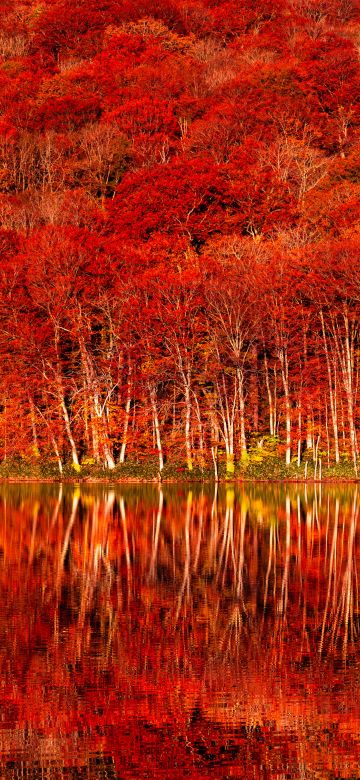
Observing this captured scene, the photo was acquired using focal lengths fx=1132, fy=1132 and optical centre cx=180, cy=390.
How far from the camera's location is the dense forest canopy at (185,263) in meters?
50.9

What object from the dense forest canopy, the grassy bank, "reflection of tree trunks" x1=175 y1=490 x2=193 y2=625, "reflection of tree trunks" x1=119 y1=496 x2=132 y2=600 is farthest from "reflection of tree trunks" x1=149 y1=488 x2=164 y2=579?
the dense forest canopy

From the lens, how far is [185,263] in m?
57.0

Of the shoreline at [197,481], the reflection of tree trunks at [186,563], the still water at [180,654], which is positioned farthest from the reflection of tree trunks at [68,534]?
the shoreline at [197,481]

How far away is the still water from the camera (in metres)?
9.86

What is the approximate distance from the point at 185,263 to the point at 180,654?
4454 centimetres

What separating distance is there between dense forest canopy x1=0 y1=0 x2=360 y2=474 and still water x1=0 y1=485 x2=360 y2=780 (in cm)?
2421

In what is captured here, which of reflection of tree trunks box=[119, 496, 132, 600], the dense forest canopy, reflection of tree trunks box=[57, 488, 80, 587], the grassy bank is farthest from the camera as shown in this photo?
the dense forest canopy

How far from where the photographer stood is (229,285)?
51.2 m

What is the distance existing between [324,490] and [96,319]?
15974 mm

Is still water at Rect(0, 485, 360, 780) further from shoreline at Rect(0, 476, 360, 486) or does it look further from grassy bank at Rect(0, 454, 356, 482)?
grassy bank at Rect(0, 454, 356, 482)

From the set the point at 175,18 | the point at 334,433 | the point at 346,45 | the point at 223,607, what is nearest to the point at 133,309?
the point at 334,433

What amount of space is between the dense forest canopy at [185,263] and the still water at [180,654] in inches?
953

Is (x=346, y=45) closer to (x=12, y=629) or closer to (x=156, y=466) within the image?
(x=156, y=466)

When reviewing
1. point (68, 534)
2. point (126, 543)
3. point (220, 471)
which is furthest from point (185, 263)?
point (126, 543)
